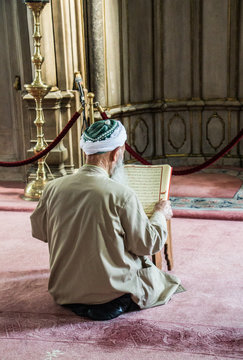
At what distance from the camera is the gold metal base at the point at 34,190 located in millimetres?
6577

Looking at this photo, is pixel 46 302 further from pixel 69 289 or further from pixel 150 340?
pixel 150 340

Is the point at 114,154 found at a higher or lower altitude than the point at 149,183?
higher

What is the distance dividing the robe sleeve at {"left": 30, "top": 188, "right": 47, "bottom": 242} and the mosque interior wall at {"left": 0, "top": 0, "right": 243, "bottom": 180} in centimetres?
337

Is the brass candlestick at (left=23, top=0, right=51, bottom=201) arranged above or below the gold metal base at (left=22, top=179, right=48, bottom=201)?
above

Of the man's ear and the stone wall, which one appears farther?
the stone wall

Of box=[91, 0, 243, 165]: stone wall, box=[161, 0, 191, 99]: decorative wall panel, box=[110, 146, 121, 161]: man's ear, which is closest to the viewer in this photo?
box=[110, 146, 121, 161]: man's ear

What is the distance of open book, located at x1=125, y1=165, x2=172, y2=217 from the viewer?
398 cm

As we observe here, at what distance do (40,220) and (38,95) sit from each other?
125 inches

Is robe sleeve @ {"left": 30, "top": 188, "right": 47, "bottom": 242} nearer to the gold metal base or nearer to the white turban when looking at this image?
the white turban

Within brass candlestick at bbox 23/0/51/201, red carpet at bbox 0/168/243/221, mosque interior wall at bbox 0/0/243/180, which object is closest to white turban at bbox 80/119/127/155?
red carpet at bbox 0/168/243/221

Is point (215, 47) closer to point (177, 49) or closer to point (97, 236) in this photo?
point (177, 49)

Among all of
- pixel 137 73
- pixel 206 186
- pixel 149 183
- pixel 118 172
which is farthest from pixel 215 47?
pixel 118 172

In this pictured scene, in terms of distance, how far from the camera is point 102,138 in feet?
10.7

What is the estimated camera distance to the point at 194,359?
3.01 metres
